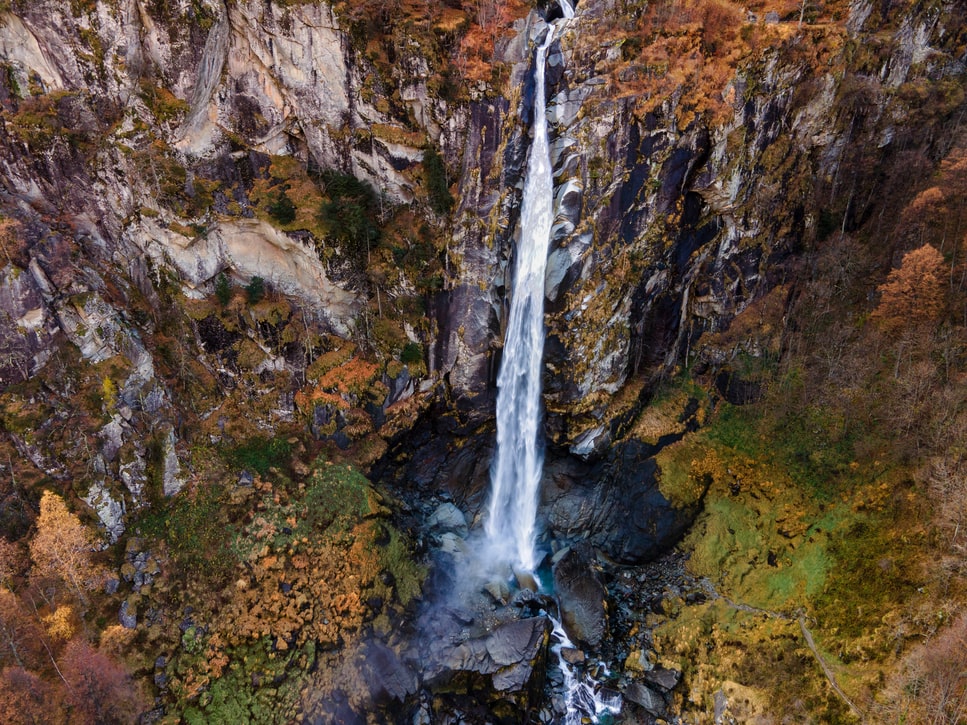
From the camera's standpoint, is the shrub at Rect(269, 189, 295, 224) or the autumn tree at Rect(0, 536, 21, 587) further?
the shrub at Rect(269, 189, 295, 224)

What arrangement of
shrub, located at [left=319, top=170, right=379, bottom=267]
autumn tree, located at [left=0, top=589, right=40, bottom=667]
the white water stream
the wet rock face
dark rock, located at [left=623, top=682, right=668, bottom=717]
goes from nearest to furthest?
autumn tree, located at [left=0, top=589, right=40, bottom=667] → dark rock, located at [left=623, top=682, right=668, bottom=717] → the white water stream → the wet rock face → shrub, located at [left=319, top=170, right=379, bottom=267]

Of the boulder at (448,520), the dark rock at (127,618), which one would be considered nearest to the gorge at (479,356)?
the dark rock at (127,618)

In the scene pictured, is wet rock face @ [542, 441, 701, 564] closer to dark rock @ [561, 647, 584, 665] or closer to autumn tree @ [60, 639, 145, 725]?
dark rock @ [561, 647, 584, 665]

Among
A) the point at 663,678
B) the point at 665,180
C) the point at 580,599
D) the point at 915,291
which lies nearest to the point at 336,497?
the point at 580,599

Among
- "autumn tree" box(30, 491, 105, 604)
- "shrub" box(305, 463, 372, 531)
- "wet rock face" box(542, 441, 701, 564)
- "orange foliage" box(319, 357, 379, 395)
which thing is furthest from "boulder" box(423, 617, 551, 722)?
"autumn tree" box(30, 491, 105, 604)

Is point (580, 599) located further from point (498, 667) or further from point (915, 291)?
point (915, 291)

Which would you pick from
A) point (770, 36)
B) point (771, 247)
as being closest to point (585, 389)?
point (771, 247)

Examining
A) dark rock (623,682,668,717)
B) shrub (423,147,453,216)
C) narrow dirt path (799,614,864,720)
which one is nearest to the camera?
narrow dirt path (799,614,864,720)
